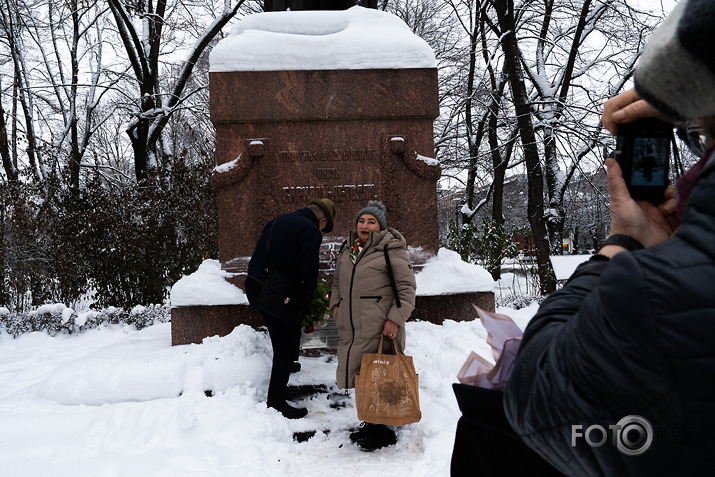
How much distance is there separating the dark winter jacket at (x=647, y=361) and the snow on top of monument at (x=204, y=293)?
4.76 meters

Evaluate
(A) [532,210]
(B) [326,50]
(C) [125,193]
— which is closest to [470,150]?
(A) [532,210]

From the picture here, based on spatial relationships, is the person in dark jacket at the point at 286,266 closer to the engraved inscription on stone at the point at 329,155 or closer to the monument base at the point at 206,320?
the monument base at the point at 206,320

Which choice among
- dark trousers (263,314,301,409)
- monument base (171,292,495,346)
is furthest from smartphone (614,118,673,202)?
monument base (171,292,495,346)

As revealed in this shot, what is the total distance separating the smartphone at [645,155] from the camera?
997 mm

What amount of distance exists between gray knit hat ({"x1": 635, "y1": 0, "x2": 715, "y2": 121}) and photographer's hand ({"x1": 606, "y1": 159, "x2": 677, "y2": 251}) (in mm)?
233

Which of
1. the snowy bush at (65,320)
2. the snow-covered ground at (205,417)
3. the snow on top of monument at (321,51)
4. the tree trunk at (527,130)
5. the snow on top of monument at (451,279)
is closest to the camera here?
the snow-covered ground at (205,417)

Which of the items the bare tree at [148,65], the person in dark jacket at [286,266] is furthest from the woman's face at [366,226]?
the bare tree at [148,65]

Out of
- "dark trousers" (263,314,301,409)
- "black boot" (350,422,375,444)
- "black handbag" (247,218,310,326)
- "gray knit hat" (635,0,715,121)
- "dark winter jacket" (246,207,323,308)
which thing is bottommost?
"black boot" (350,422,375,444)

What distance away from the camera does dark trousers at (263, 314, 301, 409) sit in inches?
156

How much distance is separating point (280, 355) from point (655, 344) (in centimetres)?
350

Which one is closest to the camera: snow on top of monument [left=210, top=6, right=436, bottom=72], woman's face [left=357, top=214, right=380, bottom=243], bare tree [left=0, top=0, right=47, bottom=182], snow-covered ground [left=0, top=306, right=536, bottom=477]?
snow-covered ground [left=0, top=306, right=536, bottom=477]

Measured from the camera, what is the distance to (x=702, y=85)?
2.49 ft

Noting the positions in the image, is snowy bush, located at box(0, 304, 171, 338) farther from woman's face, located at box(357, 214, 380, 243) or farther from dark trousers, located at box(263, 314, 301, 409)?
woman's face, located at box(357, 214, 380, 243)

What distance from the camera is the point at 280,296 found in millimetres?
3822
